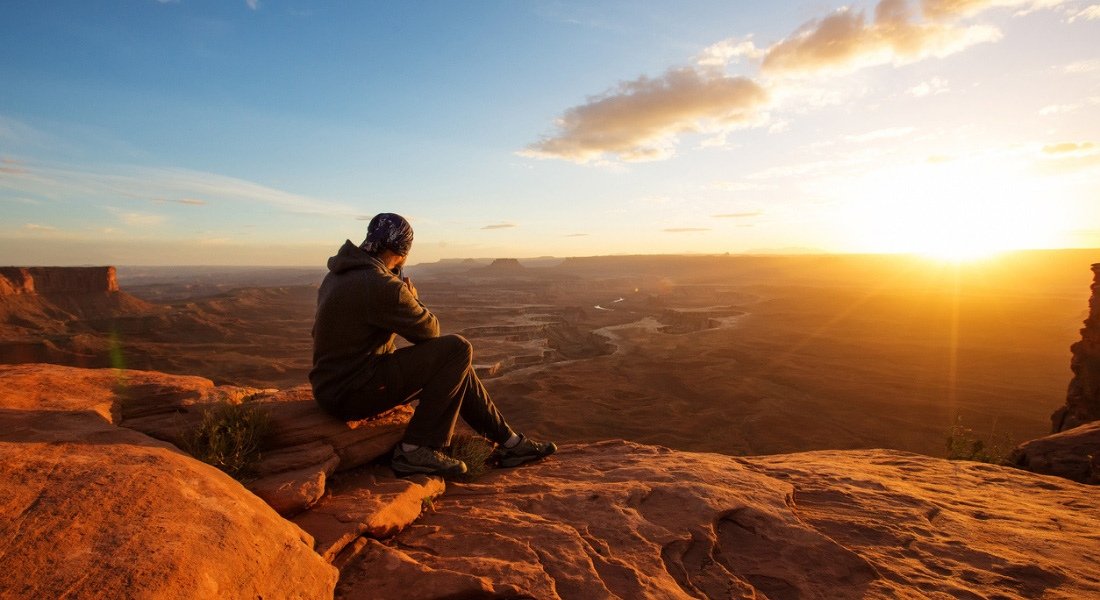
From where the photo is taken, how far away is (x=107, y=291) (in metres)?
49.2

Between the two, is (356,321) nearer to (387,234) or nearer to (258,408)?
(387,234)

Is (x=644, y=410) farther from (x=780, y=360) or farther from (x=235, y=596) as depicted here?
(x=235, y=596)

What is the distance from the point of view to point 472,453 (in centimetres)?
420

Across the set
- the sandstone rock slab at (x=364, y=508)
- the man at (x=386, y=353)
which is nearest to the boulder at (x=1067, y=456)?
the man at (x=386, y=353)

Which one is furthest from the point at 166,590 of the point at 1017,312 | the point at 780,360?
the point at 1017,312

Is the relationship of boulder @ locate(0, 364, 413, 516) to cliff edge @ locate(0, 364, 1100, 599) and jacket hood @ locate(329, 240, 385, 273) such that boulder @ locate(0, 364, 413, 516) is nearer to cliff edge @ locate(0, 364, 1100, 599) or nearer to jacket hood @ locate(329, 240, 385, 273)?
cliff edge @ locate(0, 364, 1100, 599)

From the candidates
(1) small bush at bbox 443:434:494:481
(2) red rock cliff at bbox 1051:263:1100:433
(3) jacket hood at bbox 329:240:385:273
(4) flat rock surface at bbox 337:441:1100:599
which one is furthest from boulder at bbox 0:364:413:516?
(2) red rock cliff at bbox 1051:263:1100:433

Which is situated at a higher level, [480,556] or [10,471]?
[10,471]

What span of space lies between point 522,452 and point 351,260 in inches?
91.5

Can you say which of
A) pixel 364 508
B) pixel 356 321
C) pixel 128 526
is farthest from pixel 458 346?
pixel 128 526

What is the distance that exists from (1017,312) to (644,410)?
47410 mm

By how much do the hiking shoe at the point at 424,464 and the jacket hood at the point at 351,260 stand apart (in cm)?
147


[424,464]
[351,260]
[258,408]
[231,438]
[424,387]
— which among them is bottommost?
[424,464]

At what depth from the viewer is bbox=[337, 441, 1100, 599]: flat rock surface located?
253cm
